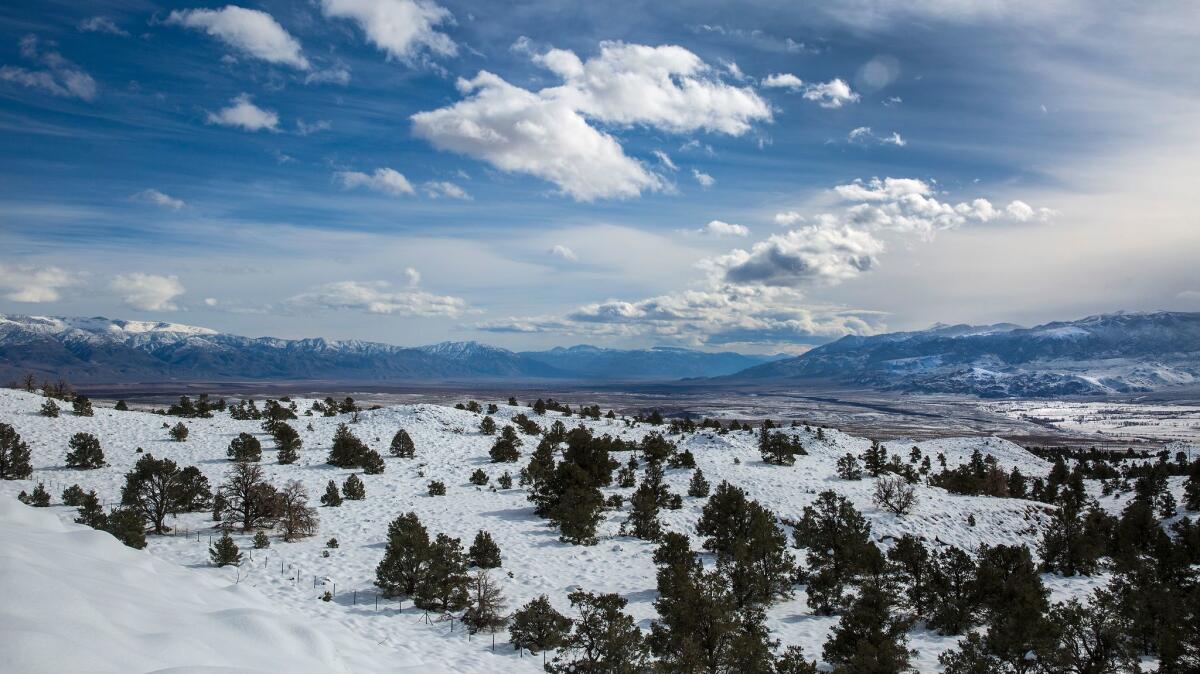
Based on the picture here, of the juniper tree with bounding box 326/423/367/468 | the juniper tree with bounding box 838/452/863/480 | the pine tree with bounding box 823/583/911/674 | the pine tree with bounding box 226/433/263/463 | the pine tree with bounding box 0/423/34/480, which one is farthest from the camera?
the juniper tree with bounding box 838/452/863/480

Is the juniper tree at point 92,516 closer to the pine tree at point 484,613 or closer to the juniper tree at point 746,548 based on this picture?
the pine tree at point 484,613

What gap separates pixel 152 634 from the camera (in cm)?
559

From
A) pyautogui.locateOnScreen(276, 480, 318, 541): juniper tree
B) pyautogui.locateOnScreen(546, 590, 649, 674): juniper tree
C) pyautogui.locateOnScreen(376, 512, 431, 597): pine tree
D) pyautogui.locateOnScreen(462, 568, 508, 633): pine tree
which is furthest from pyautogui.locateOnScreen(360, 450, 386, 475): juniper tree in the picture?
pyautogui.locateOnScreen(546, 590, 649, 674): juniper tree

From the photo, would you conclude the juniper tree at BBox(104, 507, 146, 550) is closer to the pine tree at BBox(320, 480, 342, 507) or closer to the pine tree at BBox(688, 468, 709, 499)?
the pine tree at BBox(320, 480, 342, 507)

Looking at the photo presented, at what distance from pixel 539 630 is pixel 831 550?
1615 centimetres

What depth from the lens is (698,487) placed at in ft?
119

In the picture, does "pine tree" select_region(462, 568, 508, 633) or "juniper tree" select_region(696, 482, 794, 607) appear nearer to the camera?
"pine tree" select_region(462, 568, 508, 633)

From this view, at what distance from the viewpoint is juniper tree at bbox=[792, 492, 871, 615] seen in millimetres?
20938

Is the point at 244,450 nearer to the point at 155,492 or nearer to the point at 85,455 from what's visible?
the point at 85,455

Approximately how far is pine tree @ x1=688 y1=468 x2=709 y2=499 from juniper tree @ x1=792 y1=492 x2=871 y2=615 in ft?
22.4

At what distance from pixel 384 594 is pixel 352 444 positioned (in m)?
19.4

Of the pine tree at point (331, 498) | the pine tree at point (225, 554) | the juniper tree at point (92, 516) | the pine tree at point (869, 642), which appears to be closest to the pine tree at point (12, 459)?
the juniper tree at point (92, 516)

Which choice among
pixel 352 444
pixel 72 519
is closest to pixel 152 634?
pixel 72 519

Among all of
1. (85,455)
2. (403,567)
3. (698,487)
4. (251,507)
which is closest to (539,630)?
(403,567)
